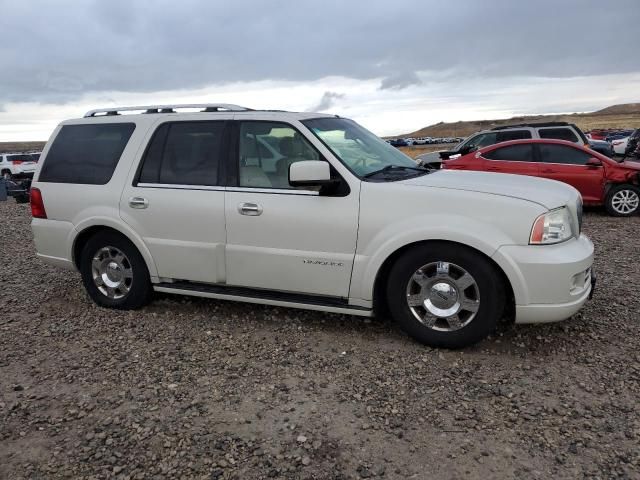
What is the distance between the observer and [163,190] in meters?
4.91

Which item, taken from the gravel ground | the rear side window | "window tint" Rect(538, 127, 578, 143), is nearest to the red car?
"window tint" Rect(538, 127, 578, 143)

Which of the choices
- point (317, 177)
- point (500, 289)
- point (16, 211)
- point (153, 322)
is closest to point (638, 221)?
point (500, 289)

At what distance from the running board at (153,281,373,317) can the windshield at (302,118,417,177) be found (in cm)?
105

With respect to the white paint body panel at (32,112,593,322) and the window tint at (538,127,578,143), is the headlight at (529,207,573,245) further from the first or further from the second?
the window tint at (538,127,578,143)

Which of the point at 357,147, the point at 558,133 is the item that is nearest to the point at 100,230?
the point at 357,147

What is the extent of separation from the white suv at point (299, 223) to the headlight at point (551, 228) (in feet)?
0.04

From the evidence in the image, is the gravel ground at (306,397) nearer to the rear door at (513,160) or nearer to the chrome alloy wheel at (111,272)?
the chrome alloy wheel at (111,272)

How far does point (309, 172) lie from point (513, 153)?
26.2ft

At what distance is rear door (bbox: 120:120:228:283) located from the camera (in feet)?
15.5

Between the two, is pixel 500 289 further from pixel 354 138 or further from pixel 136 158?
pixel 136 158

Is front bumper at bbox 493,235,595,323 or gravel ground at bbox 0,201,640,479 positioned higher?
front bumper at bbox 493,235,595,323

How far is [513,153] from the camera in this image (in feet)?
35.8

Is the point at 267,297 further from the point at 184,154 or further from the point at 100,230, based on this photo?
the point at 100,230

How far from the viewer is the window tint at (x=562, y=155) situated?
10461 mm
